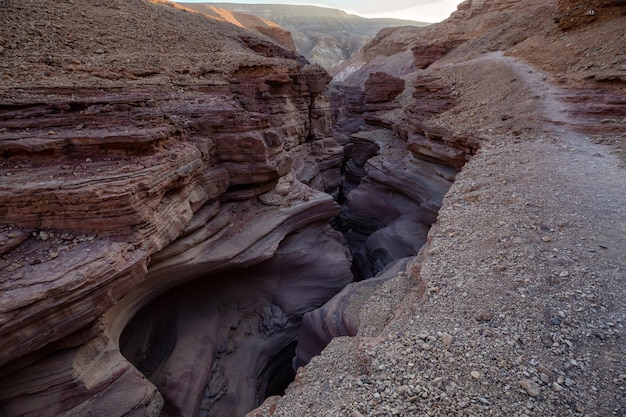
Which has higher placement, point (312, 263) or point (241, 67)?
point (241, 67)

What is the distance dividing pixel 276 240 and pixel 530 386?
6.25 metres

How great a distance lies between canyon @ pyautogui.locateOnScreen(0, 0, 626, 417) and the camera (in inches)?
122

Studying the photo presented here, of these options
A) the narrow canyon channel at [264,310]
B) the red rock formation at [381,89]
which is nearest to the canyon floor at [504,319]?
the narrow canyon channel at [264,310]

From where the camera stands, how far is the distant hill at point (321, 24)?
69875 mm

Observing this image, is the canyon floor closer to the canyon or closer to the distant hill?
the canyon

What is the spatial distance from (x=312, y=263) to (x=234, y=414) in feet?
13.1

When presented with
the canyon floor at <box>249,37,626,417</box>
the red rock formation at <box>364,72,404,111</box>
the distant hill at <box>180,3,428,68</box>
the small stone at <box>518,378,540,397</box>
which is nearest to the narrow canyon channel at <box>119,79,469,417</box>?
the canyon floor at <box>249,37,626,417</box>

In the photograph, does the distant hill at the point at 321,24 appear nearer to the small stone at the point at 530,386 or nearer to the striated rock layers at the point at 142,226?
the striated rock layers at the point at 142,226

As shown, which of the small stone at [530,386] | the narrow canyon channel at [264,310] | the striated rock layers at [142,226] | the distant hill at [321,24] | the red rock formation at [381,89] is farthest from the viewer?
the distant hill at [321,24]

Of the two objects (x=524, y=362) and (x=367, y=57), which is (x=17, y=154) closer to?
(x=524, y=362)

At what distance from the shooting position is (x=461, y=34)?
2884 centimetres

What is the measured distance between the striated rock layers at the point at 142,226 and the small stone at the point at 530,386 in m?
4.82

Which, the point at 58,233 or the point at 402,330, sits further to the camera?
the point at 58,233

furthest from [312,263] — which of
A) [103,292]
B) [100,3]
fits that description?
[100,3]
